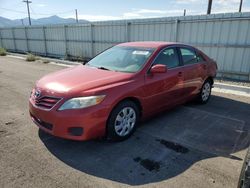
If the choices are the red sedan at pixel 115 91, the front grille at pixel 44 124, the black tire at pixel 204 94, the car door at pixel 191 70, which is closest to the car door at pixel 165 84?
the red sedan at pixel 115 91

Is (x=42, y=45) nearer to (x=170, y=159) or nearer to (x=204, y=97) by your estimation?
(x=204, y=97)

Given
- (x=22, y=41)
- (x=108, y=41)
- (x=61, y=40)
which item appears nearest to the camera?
(x=108, y=41)

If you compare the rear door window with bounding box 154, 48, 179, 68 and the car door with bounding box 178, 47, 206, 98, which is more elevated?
the rear door window with bounding box 154, 48, 179, 68

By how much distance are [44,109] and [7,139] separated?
105 centimetres

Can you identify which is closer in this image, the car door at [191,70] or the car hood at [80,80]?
the car hood at [80,80]

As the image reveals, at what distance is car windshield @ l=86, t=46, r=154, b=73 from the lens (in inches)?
168

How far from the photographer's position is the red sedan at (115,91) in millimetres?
3357

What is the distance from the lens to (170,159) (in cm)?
Result: 339

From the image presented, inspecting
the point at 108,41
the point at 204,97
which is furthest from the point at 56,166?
the point at 108,41

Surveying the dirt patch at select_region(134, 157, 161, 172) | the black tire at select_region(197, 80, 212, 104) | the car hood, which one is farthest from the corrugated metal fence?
the dirt patch at select_region(134, 157, 161, 172)

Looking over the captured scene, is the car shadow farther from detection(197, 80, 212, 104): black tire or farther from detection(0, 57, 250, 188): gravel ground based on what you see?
detection(197, 80, 212, 104): black tire

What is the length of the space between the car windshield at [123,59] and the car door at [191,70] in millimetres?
1064

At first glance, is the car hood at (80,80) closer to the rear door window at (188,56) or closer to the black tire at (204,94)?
the rear door window at (188,56)

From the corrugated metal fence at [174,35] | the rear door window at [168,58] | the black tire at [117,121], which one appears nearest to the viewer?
the black tire at [117,121]
